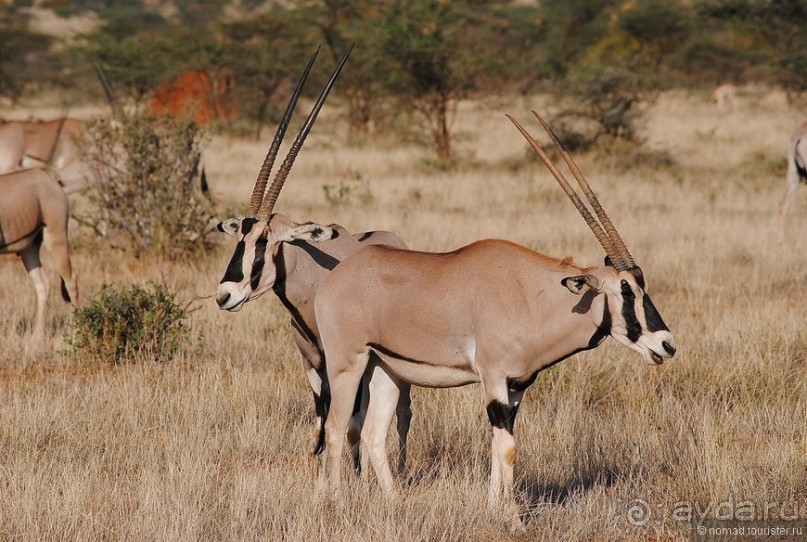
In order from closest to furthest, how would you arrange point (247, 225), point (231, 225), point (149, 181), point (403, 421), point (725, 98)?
point (247, 225) < point (231, 225) < point (403, 421) < point (149, 181) < point (725, 98)

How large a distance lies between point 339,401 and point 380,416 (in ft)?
0.91

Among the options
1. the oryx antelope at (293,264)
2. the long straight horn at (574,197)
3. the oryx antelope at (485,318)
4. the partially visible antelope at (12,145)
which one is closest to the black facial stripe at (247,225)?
the oryx antelope at (293,264)

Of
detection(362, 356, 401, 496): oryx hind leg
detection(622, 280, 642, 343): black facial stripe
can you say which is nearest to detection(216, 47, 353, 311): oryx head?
detection(362, 356, 401, 496): oryx hind leg

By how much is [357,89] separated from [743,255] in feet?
52.5

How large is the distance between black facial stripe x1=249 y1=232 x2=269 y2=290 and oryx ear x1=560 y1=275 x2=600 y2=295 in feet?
5.21

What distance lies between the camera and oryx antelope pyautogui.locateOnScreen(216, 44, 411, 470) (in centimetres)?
510

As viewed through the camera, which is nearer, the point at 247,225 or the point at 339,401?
the point at 339,401

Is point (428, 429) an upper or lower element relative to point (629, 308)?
lower

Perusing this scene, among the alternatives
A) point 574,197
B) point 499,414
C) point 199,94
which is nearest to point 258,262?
point 499,414

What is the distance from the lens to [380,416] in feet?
16.8

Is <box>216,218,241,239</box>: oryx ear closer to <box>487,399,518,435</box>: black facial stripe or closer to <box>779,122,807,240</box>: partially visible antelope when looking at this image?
<box>487,399,518,435</box>: black facial stripe

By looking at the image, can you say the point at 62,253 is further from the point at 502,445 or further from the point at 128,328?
the point at 502,445

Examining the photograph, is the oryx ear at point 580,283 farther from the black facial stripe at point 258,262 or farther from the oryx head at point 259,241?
the black facial stripe at point 258,262

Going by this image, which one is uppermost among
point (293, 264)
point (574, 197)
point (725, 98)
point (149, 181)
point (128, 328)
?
point (574, 197)
